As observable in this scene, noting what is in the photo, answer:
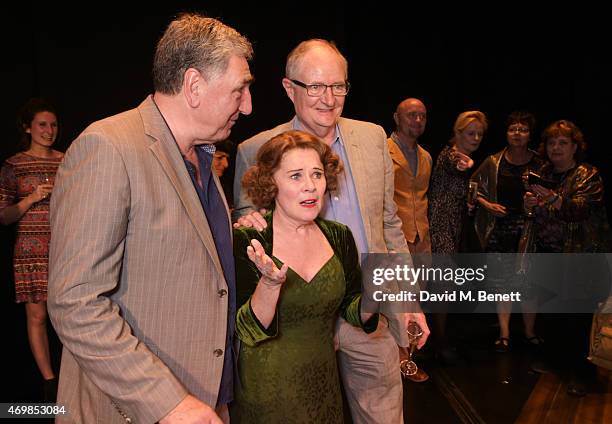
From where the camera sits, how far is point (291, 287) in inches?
72.2

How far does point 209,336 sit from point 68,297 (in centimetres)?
38

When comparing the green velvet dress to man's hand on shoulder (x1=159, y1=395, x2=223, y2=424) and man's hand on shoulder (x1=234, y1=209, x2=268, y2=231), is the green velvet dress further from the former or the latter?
man's hand on shoulder (x1=159, y1=395, x2=223, y2=424)

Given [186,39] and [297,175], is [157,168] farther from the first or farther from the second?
[297,175]

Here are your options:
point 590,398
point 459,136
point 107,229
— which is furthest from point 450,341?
point 107,229

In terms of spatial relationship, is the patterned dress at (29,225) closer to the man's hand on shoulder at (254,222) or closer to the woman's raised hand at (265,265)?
the man's hand on shoulder at (254,222)

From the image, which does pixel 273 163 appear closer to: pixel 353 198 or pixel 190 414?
pixel 353 198

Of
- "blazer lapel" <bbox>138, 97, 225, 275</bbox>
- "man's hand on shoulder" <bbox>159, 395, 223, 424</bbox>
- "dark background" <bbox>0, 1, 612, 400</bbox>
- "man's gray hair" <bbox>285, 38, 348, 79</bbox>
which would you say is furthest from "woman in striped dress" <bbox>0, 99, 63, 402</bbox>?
"man's hand on shoulder" <bbox>159, 395, 223, 424</bbox>

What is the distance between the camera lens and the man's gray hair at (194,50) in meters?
1.40

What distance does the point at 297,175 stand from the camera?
182 centimetres

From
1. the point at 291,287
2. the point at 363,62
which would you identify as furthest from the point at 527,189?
the point at 291,287

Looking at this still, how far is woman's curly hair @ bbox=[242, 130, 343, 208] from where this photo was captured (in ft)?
6.02

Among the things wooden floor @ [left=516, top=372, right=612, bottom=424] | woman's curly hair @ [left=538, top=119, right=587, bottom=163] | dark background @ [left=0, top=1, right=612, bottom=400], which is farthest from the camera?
dark background @ [left=0, top=1, right=612, bottom=400]

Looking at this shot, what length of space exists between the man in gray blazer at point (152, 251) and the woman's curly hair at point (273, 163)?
30cm

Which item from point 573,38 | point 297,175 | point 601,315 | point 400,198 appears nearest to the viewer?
point 297,175
